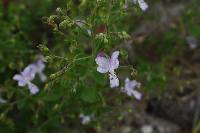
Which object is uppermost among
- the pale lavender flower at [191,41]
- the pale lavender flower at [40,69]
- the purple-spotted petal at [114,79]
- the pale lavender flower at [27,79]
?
the pale lavender flower at [191,41]

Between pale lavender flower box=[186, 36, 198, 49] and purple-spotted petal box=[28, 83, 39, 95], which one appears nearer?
purple-spotted petal box=[28, 83, 39, 95]

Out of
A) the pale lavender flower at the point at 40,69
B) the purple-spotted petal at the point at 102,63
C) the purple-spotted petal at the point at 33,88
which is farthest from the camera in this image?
the pale lavender flower at the point at 40,69

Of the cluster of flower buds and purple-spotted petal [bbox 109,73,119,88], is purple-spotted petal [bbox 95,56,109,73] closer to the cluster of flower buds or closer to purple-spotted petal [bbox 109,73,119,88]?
purple-spotted petal [bbox 109,73,119,88]

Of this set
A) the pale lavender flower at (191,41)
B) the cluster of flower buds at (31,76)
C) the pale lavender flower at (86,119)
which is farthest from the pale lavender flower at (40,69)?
the pale lavender flower at (191,41)

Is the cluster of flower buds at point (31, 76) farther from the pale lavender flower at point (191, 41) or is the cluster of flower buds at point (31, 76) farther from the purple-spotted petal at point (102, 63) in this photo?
the pale lavender flower at point (191, 41)

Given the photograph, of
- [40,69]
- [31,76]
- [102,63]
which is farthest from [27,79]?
[102,63]

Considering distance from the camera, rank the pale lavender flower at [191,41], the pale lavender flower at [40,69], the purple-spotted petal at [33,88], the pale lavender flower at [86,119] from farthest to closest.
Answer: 1. the pale lavender flower at [191,41]
2. the pale lavender flower at [40,69]
3. the pale lavender flower at [86,119]
4. the purple-spotted petal at [33,88]

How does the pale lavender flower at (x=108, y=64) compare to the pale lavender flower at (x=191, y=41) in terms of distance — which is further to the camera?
the pale lavender flower at (x=191, y=41)

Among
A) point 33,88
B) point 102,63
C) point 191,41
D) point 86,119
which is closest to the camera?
point 102,63

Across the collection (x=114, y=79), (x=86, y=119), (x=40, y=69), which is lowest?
(x=86, y=119)

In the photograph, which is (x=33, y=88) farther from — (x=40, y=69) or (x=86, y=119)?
(x=86, y=119)

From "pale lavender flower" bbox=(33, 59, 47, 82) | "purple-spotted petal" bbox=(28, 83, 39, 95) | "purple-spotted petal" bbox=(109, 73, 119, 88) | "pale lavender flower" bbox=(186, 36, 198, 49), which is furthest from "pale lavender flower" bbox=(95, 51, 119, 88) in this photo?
"pale lavender flower" bbox=(186, 36, 198, 49)
